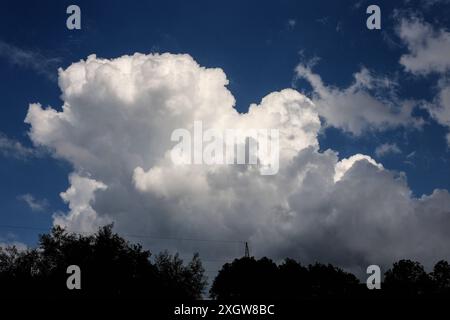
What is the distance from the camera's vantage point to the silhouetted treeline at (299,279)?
104188 millimetres

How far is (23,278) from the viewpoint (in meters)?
62.8

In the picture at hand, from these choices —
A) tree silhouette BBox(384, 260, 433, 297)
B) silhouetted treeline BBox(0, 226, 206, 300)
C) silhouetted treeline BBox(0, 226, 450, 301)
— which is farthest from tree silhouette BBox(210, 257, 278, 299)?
tree silhouette BBox(384, 260, 433, 297)

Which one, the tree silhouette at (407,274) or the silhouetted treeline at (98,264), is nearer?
the silhouetted treeline at (98,264)

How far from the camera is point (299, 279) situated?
113m

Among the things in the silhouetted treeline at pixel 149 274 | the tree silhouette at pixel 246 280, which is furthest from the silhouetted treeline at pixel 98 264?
the tree silhouette at pixel 246 280

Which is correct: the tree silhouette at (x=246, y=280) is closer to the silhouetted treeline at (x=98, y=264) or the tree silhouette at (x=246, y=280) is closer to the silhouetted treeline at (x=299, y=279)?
the silhouetted treeline at (x=299, y=279)

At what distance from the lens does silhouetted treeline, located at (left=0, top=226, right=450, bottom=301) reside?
69.0 metres

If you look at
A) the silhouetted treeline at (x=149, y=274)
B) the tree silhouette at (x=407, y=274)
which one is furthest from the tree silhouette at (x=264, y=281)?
the tree silhouette at (x=407, y=274)

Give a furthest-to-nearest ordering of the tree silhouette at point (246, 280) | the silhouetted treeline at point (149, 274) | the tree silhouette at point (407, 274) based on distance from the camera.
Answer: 1. the tree silhouette at point (407, 274)
2. the tree silhouette at point (246, 280)
3. the silhouetted treeline at point (149, 274)

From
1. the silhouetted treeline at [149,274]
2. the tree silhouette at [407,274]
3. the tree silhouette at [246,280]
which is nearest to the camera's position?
the silhouetted treeline at [149,274]
